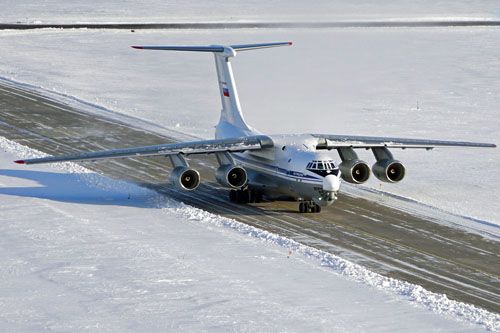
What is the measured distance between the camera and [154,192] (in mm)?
37250

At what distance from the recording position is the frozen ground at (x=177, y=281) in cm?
2355

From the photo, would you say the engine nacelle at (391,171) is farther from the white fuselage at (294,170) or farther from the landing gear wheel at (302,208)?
the landing gear wheel at (302,208)

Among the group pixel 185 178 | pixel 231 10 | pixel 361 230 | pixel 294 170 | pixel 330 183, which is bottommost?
pixel 361 230

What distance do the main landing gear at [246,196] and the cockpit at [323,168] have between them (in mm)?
3387

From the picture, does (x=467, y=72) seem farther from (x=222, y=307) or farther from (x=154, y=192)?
(x=222, y=307)

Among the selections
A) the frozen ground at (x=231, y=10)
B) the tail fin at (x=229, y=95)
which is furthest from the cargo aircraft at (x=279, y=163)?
the frozen ground at (x=231, y=10)

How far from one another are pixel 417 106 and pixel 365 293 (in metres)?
32.6

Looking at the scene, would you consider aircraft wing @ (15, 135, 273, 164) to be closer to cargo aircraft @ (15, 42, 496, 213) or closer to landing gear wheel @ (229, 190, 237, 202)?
cargo aircraft @ (15, 42, 496, 213)

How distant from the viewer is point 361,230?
107 ft

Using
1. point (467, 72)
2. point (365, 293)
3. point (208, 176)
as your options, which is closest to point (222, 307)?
point (365, 293)

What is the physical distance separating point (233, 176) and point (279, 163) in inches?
65.0

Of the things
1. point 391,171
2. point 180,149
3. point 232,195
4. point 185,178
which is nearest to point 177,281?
point 185,178

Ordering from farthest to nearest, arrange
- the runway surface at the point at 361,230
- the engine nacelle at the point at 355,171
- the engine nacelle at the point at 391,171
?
the engine nacelle at the point at 391,171, the engine nacelle at the point at 355,171, the runway surface at the point at 361,230

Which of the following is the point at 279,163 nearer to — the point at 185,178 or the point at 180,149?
the point at 185,178
